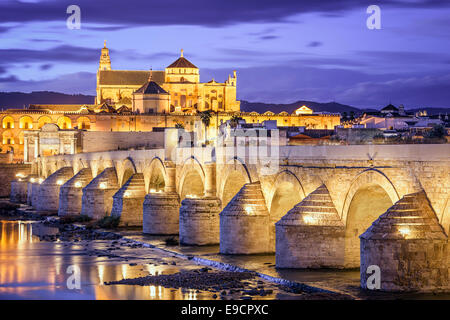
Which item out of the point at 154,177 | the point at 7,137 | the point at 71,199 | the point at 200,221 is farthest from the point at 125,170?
the point at 7,137

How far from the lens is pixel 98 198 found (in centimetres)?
4134

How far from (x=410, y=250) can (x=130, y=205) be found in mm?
22077

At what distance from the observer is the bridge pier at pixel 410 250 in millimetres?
Result: 16984

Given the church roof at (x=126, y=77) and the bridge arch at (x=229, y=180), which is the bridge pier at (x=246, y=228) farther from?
the church roof at (x=126, y=77)

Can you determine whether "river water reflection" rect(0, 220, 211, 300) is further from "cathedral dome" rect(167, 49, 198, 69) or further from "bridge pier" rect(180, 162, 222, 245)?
"cathedral dome" rect(167, 49, 198, 69)

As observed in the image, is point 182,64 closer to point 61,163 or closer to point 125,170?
point 61,163

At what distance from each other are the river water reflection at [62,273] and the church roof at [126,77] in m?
85.5

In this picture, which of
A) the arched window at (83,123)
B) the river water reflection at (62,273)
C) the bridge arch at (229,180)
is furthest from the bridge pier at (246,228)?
the arched window at (83,123)

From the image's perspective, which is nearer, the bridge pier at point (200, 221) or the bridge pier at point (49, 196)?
the bridge pier at point (200, 221)

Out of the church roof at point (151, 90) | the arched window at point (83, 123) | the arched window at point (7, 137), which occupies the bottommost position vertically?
the arched window at point (7, 137)

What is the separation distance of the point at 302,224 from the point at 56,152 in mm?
63366

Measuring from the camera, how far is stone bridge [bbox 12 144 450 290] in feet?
56.7

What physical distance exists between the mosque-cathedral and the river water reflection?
6235 cm

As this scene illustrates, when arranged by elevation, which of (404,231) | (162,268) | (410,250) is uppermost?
(404,231)
